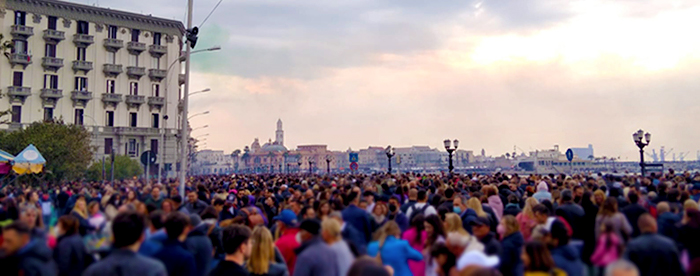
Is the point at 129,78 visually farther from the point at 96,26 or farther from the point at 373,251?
the point at 373,251

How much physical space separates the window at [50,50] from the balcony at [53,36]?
521mm

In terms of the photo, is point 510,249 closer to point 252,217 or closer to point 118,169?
point 252,217

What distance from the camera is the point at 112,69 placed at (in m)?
59.8

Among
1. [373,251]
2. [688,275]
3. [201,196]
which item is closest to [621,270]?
[688,275]

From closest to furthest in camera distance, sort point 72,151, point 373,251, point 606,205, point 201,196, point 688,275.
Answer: point 688,275, point 373,251, point 606,205, point 201,196, point 72,151

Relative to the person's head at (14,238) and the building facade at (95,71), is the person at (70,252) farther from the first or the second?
the building facade at (95,71)

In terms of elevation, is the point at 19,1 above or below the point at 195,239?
above

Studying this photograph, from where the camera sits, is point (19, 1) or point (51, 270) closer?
point (51, 270)

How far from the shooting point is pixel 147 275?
4402mm

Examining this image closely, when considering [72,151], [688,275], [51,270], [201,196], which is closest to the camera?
[688,275]

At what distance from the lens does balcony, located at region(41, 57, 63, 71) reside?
5606 cm

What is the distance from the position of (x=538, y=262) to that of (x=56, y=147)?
40278 mm

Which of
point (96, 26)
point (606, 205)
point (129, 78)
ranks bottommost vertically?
point (606, 205)

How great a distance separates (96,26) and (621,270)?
212ft
